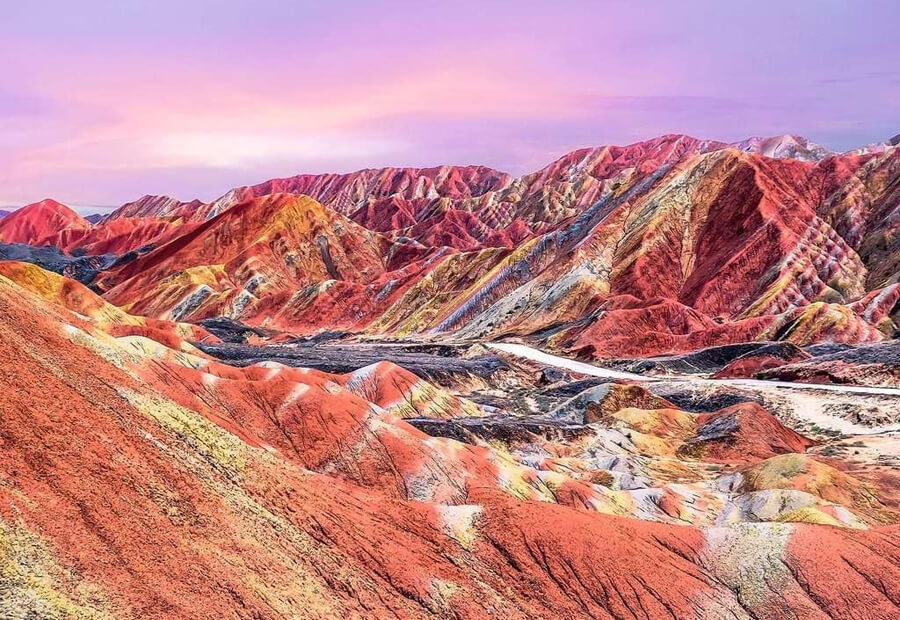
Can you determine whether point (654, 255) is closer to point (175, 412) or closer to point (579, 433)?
point (579, 433)

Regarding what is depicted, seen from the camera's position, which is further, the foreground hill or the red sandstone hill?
the red sandstone hill

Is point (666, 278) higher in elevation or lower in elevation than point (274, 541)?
lower

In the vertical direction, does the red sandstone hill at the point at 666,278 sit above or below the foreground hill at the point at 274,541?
below

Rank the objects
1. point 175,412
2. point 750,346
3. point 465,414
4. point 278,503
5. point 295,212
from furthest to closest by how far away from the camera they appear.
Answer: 1. point 295,212
2. point 750,346
3. point 465,414
4. point 175,412
5. point 278,503

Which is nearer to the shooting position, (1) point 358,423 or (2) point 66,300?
(1) point 358,423

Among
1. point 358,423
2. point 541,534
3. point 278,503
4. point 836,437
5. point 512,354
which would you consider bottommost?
point 512,354

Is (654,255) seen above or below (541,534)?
below

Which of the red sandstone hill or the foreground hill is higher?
the foreground hill

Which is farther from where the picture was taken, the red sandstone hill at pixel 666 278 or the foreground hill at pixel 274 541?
the red sandstone hill at pixel 666 278

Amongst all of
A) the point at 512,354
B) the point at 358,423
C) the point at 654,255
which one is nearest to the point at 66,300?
the point at 512,354

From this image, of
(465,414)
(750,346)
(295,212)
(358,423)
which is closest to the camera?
(358,423)

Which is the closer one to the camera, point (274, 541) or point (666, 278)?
Answer: point (274, 541)
